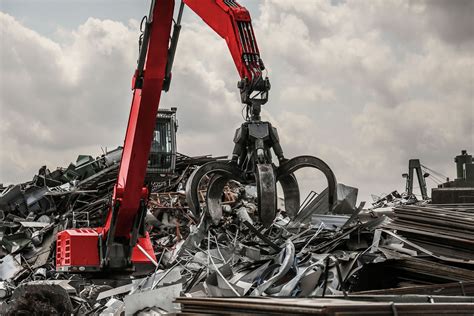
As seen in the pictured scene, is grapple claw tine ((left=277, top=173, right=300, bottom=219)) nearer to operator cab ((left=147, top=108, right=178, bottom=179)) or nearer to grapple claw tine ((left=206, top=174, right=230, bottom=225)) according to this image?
grapple claw tine ((left=206, top=174, right=230, bottom=225))

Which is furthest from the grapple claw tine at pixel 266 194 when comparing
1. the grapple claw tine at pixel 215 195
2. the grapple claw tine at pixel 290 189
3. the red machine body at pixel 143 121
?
the red machine body at pixel 143 121

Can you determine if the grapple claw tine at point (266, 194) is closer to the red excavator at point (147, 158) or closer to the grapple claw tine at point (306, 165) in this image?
the red excavator at point (147, 158)

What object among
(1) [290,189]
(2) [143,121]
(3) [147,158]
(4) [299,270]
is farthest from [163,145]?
(4) [299,270]

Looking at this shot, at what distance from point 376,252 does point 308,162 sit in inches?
52.8

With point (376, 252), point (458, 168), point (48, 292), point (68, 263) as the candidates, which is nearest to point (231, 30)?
point (376, 252)

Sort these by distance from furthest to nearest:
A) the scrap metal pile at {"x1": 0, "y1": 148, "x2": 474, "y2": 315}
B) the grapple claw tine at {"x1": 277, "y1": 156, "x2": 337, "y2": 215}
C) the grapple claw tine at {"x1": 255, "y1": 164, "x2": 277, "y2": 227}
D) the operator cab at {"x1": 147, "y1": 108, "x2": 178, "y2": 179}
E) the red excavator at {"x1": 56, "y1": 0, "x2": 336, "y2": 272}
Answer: the operator cab at {"x1": 147, "y1": 108, "x2": 178, "y2": 179} → the grapple claw tine at {"x1": 277, "y1": 156, "x2": 337, "y2": 215} → the red excavator at {"x1": 56, "y1": 0, "x2": 336, "y2": 272} → the grapple claw tine at {"x1": 255, "y1": 164, "x2": 277, "y2": 227} → the scrap metal pile at {"x1": 0, "y1": 148, "x2": 474, "y2": 315}

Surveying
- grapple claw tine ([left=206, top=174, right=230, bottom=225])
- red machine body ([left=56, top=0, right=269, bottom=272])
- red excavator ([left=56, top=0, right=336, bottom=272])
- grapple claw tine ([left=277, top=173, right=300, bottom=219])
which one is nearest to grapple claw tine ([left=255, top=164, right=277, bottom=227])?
red excavator ([left=56, top=0, right=336, bottom=272])

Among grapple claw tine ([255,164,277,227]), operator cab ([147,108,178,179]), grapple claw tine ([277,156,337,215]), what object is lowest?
grapple claw tine ([255,164,277,227])

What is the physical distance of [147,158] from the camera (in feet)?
33.4

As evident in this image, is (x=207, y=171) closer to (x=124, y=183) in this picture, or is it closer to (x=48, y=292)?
(x=48, y=292)

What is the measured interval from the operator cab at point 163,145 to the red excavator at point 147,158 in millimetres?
452

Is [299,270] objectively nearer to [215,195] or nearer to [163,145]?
[215,195]

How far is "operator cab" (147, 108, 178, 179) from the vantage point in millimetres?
10781

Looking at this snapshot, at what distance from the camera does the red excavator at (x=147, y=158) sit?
722 centimetres
